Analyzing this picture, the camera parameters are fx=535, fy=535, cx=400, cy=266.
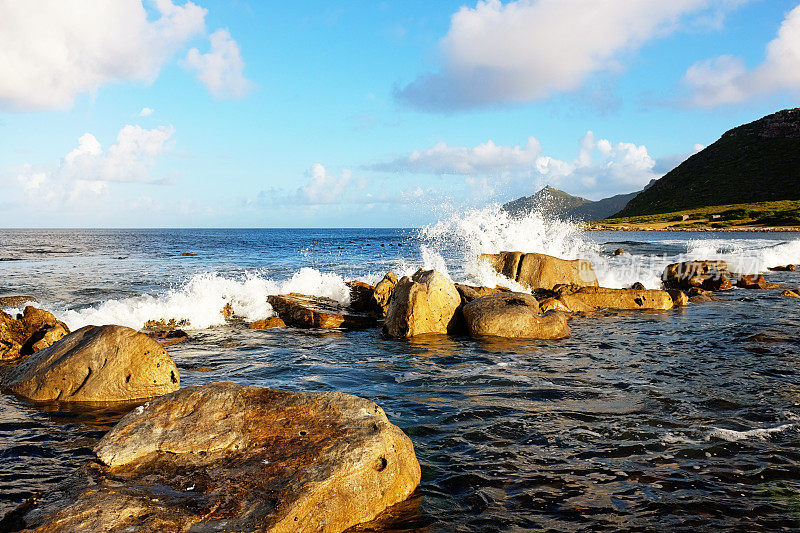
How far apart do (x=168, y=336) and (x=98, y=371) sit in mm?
4368

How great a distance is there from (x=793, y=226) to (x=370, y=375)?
74.2 meters

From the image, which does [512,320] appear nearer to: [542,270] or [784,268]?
[542,270]

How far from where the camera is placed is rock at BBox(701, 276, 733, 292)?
63.8 ft

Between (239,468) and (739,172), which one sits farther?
(739,172)

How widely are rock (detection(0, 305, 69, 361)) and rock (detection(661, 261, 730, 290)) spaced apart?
19770 millimetres

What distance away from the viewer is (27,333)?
955 centimetres

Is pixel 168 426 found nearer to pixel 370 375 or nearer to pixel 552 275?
pixel 370 375

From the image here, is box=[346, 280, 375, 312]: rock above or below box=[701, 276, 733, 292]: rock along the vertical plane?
above

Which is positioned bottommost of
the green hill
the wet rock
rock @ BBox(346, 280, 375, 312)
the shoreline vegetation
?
the wet rock

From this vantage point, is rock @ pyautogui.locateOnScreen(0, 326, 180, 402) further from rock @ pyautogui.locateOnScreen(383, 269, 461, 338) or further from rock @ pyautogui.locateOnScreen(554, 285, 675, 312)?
rock @ pyautogui.locateOnScreen(554, 285, 675, 312)

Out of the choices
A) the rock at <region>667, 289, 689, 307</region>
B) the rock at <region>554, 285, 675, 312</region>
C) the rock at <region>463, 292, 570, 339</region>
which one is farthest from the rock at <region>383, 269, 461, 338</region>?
the rock at <region>667, 289, 689, 307</region>

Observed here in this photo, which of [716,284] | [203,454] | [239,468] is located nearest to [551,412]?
[239,468]

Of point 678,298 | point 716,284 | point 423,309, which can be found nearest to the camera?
point 423,309

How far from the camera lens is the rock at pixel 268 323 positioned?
1275 cm
